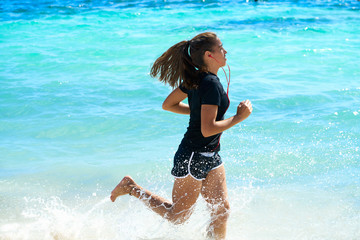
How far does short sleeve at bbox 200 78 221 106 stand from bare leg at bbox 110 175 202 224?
62cm

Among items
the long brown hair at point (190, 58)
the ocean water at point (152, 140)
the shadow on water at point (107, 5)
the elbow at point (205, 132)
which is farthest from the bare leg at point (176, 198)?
the shadow on water at point (107, 5)

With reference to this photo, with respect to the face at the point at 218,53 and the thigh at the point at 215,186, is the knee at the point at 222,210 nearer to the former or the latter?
the thigh at the point at 215,186

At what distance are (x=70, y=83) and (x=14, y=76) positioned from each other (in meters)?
1.51

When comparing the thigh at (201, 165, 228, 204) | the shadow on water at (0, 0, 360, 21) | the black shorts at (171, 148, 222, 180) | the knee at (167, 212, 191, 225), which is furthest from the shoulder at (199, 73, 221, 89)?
the shadow on water at (0, 0, 360, 21)

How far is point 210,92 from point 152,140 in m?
3.38

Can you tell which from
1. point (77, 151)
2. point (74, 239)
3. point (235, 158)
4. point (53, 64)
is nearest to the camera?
point (74, 239)

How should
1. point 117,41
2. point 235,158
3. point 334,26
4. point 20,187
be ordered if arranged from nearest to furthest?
1. point 20,187
2. point 235,158
3. point 117,41
4. point 334,26

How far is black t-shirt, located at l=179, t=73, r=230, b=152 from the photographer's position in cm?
309

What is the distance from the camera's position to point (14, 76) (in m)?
10.1

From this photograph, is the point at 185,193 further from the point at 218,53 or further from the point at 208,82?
the point at 218,53

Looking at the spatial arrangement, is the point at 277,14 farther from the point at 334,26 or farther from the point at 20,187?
the point at 20,187

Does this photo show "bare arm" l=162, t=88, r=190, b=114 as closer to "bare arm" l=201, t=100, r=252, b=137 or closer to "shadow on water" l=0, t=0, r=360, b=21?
"bare arm" l=201, t=100, r=252, b=137

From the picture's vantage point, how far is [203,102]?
10.1ft

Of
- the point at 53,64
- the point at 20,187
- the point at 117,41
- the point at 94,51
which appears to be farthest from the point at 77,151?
the point at 117,41
